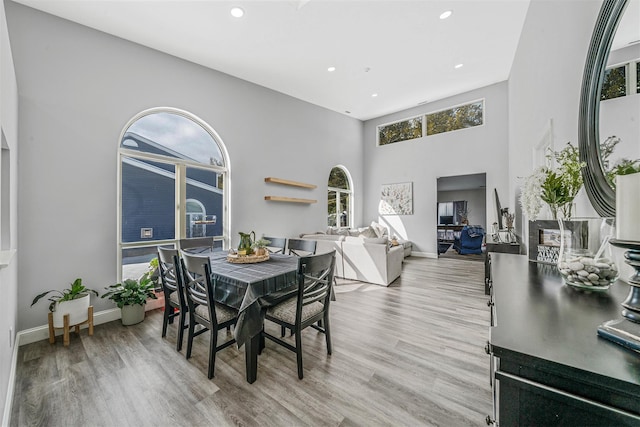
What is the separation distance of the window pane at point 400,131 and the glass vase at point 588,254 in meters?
6.10

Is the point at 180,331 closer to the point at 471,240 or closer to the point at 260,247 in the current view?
the point at 260,247

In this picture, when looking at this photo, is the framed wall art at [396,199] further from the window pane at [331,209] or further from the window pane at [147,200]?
the window pane at [147,200]

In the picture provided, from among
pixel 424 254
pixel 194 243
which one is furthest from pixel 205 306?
pixel 424 254

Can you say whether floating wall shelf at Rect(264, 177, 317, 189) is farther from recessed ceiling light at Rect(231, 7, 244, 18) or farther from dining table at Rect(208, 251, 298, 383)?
dining table at Rect(208, 251, 298, 383)

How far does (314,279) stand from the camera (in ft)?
6.84

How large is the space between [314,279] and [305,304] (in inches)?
8.2

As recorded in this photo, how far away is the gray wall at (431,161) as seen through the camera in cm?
567

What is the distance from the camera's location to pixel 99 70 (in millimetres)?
3121

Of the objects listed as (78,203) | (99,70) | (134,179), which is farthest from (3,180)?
(99,70)

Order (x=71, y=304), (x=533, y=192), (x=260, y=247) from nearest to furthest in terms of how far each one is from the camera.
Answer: (x=533, y=192)
(x=71, y=304)
(x=260, y=247)

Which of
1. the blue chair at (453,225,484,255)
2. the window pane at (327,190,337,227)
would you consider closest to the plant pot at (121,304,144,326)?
the window pane at (327,190,337,227)

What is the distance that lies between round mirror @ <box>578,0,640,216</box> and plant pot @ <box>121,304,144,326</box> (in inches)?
162

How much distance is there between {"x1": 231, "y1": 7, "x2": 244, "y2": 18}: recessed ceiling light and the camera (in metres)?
3.00

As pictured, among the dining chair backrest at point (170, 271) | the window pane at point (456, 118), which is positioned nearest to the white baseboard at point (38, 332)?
the dining chair backrest at point (170, 271)
